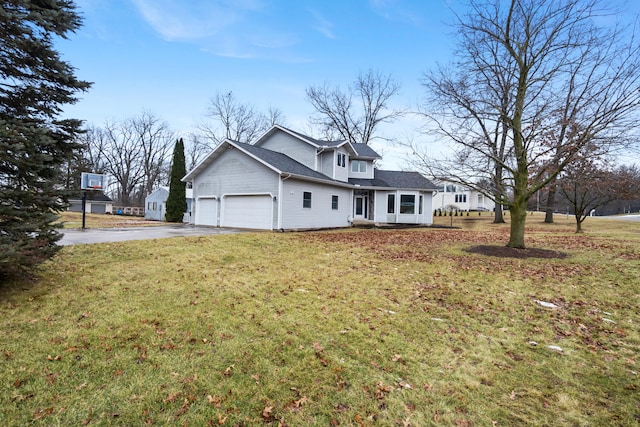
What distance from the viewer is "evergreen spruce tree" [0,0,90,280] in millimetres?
4309

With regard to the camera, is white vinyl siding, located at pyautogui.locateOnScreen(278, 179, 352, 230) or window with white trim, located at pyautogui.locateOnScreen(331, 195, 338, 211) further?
window with white trim, located at pyautogui.locateOnScreen(331, 195, 338, 211)

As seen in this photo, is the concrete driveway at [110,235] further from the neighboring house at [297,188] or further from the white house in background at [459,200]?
the white house in background at [459,200]

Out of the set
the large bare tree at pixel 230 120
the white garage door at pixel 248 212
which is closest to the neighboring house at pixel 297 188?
the white garage door at pixel 248 212

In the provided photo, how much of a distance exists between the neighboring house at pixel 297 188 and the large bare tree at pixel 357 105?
10.4 metres

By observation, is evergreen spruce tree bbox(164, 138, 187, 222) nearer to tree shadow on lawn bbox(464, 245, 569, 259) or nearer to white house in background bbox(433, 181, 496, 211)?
tree shadow on lawn bbox(464, 245, 569, 259)

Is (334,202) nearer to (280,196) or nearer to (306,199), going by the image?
(306,199)

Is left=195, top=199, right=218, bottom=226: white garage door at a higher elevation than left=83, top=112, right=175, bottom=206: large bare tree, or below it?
below

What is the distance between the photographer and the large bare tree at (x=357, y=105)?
33438mm

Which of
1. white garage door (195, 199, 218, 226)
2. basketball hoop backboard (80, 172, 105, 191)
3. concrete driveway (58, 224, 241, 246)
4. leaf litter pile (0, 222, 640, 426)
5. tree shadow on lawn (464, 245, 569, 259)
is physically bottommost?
leaf litter pile (0, 222, 640, 426)

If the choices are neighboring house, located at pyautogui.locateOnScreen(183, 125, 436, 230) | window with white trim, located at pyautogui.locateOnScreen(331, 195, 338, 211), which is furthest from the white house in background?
window with white trim, located at pyautogui.locateOnScreen(331, 195, 338, 211)

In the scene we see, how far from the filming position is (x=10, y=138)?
4.07m

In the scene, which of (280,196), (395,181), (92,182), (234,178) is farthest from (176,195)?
(395,181)

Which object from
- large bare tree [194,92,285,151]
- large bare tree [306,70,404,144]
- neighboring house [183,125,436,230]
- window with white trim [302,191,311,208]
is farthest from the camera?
large bare tree [194,92,285,151]

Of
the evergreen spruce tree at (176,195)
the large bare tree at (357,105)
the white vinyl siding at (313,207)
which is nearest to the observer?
the white vinyl siding at (313,207)
